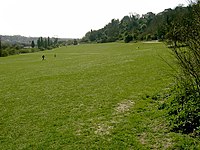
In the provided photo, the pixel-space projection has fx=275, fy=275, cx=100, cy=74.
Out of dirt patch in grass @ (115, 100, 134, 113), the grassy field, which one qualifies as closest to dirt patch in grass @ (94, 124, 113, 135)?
the grassy field

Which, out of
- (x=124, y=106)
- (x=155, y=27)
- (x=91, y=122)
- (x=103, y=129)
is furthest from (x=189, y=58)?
(x=155, y=27)

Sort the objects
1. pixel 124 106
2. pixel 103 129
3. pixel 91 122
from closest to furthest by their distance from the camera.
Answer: pixel 103 129 < pixel 91 122 < pixel 124 106

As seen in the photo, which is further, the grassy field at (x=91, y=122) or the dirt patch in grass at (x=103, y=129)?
the dirt patch in grass at (x=103, y=129)

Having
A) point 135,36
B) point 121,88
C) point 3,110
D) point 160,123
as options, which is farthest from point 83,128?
point 135,36

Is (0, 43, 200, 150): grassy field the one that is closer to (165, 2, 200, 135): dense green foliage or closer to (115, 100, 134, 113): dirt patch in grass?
(115, 100, 134, 113): dirt patch in grass

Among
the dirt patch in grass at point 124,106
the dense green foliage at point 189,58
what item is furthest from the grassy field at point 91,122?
the dense green foliage at point 189,58

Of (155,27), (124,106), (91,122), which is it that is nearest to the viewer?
(91,122)

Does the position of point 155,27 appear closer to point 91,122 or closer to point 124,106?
point 124,106

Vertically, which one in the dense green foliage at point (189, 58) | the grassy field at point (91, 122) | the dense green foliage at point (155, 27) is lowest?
the grassy field at point (91, 122)

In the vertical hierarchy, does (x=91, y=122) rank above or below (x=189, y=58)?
below

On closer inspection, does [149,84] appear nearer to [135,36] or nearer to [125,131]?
[125,131]

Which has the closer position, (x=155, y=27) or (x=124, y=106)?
(x=124, y=106)

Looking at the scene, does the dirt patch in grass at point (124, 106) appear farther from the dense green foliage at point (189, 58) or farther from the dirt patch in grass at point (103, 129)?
the dense green foliage at point (189, 58)

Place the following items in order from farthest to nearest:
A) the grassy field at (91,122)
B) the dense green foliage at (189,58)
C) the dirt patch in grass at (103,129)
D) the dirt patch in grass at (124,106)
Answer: the dirt patch in grass at (124,106) → the dirt patch in grass at (103,129) → the grassy field at (91,122) → the dense green foliage at (189,58)
